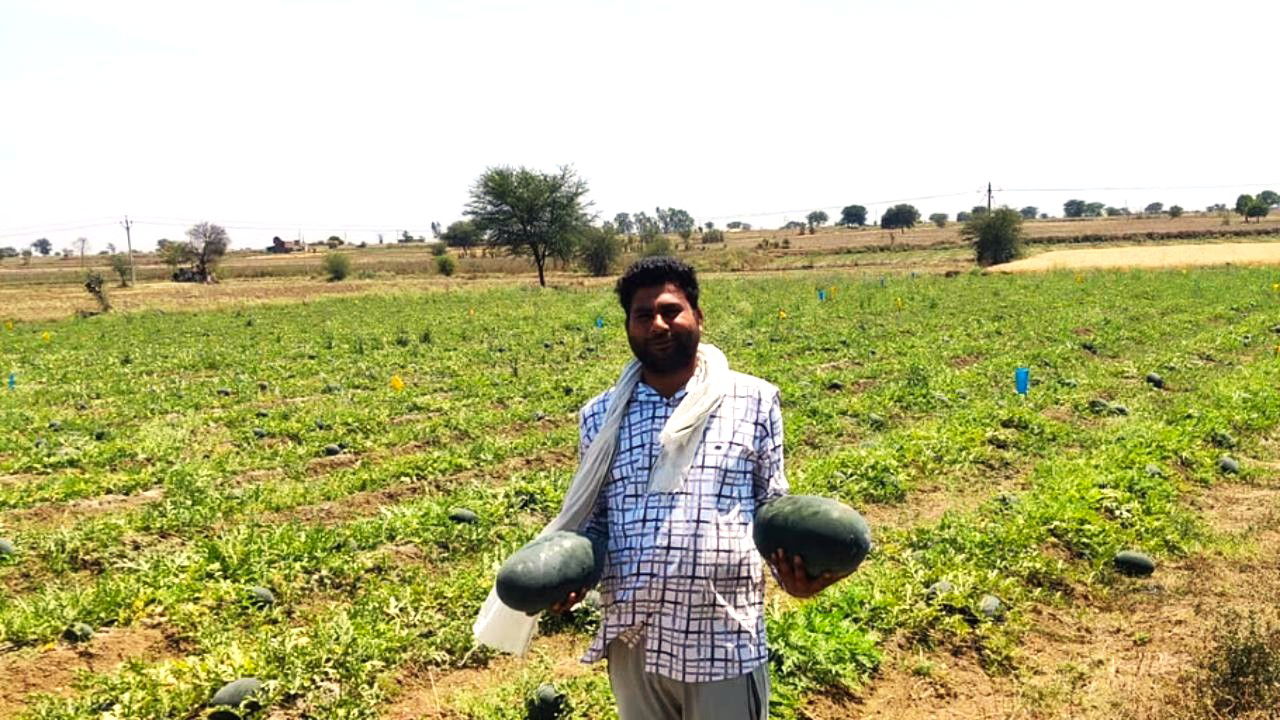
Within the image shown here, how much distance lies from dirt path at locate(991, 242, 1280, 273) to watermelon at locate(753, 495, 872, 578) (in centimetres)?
4791

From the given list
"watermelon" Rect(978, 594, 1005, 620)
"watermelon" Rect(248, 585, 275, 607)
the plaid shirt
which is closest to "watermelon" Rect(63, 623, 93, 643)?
"watermelon" Rect(248, 585, 275, 607)

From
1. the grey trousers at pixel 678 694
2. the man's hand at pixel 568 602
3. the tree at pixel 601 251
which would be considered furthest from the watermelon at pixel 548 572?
the tree at pixel 601 251

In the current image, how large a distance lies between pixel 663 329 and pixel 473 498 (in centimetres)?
605

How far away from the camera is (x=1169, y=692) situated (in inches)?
194

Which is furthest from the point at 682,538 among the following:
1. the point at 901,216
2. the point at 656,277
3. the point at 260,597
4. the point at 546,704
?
the point at 901,216

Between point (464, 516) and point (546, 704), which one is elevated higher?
point (464, 516)

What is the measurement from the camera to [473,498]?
8.55 metres

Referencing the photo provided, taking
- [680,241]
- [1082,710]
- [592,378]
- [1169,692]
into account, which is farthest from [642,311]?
[680,241]

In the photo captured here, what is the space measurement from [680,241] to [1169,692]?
10893 cm

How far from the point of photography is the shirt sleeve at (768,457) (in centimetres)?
302

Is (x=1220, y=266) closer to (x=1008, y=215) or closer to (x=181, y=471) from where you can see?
(x=1008, y=215)

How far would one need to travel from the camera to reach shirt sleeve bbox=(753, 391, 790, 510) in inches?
119

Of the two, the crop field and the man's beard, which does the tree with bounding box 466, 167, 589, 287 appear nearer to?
the crop field

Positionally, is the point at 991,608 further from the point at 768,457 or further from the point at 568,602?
the point at 568,602
